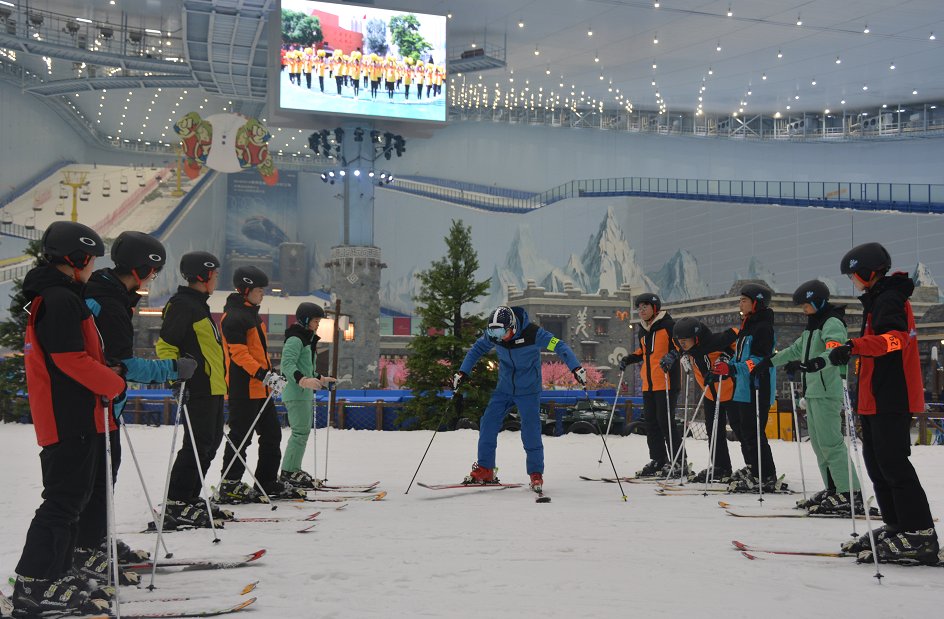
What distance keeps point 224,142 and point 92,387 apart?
110 ft

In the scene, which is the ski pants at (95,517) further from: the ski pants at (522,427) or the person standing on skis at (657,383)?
the person standing on skis at (657,383)

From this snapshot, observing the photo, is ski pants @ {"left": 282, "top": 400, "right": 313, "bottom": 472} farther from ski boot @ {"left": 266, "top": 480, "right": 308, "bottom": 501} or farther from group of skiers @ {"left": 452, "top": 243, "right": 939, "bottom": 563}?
group of skiers @ {"left": 452, "top": 243, "right": 939, "bottom": 563}

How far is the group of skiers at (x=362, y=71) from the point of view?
96.7ft

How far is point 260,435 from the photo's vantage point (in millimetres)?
7078

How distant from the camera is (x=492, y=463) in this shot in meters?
7.83

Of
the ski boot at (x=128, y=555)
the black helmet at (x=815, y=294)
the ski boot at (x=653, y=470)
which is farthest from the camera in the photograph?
the ski boot at (x=653, y=470)

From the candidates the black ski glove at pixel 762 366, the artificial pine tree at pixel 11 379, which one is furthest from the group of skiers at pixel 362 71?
the black ski glove at pixel 762 366

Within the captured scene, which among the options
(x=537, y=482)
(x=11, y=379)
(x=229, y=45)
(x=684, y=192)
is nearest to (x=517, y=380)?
(x=537, y=482)

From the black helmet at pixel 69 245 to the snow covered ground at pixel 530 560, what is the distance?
159cm

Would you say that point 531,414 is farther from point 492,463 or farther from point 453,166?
point 453,166

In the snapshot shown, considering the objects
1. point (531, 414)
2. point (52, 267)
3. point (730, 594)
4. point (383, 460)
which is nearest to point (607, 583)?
point (730, 594)

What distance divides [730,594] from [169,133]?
54.8 meters

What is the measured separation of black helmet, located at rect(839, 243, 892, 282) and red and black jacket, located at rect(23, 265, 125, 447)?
13.5 ft

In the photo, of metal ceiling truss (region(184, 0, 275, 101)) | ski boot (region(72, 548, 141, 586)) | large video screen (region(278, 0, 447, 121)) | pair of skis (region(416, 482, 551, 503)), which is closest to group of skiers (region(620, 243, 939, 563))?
pair of skis (region(416, 482, 551, 503))
